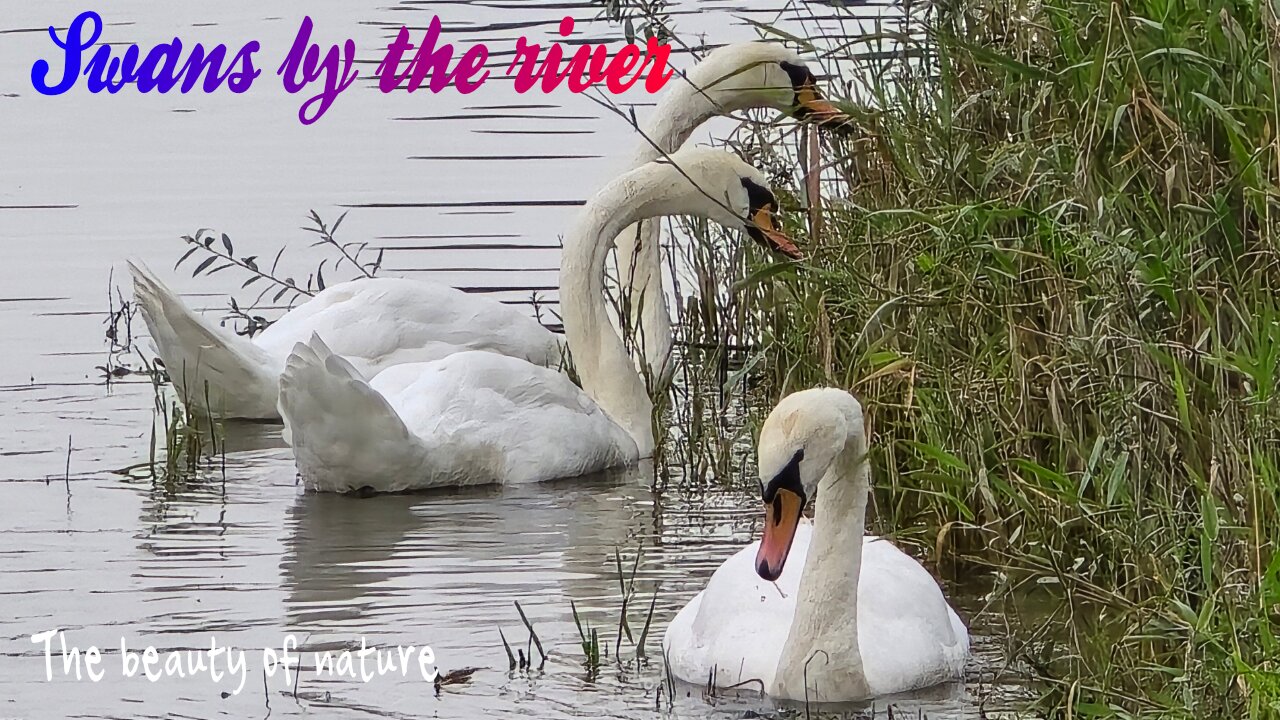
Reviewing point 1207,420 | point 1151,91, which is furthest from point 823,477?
point 1151,91

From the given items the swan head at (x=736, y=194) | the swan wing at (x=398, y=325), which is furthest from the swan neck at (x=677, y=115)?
the swan wing at (x=398, y=325)

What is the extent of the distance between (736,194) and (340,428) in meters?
1.76


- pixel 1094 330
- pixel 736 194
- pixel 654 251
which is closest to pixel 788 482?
pixel 1094 330

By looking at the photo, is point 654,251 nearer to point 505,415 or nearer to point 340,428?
point 505,415

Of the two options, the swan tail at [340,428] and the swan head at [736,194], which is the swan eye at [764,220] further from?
the swan tail at [340,428]

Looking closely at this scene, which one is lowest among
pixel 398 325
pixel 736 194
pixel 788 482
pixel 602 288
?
pixel 788 482

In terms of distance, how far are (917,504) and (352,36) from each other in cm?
1263

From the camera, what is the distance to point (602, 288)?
9.14 meters

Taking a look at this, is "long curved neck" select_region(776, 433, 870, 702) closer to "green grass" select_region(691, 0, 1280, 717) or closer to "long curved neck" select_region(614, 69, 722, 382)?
"green grass" select_region(691, 0, 1280, 717)

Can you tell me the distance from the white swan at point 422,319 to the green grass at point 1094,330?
1837 millimetres

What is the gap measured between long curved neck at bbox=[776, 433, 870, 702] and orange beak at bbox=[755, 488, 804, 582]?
0.69ft

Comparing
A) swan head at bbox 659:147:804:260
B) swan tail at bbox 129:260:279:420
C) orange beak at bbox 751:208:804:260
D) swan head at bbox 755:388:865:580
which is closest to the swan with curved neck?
swan head at bbox 659:147:804:260

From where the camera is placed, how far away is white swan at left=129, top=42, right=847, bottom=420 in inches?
347

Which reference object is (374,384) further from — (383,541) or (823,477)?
(823,477)
